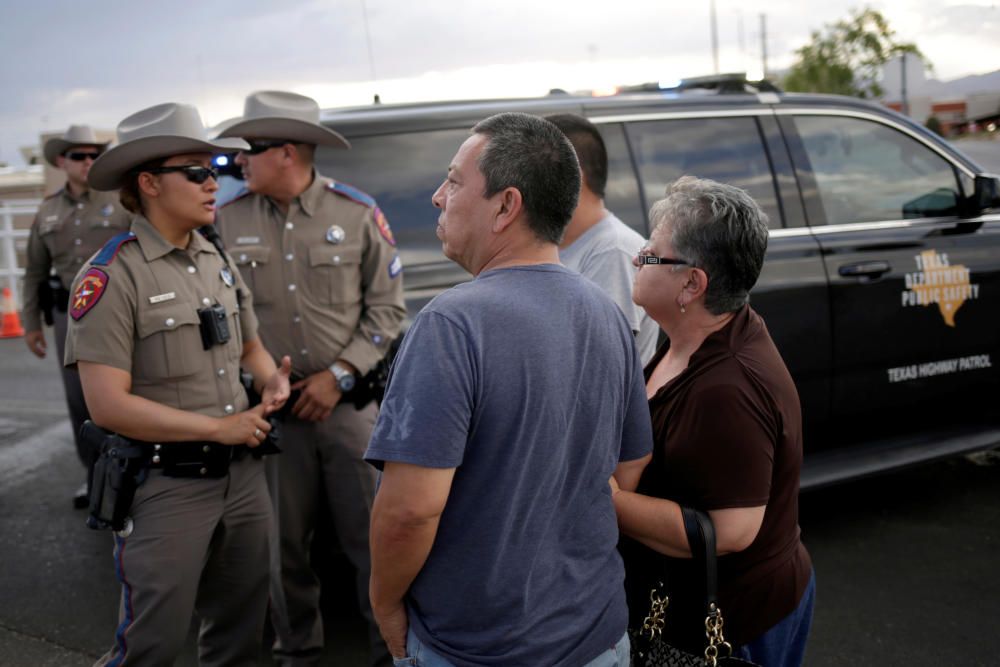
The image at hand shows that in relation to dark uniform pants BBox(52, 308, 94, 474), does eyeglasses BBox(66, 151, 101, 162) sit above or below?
above

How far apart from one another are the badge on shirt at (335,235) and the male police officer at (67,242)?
206cm

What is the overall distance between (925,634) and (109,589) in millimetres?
3328

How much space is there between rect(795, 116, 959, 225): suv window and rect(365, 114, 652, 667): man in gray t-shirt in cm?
300

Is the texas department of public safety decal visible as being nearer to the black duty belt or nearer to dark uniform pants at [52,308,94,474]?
the black duty belt

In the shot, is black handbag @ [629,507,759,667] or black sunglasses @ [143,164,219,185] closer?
black handbag @ [629,507,759,667]

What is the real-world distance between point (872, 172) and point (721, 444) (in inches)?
124

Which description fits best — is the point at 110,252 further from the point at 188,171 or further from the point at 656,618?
the point at 656,618

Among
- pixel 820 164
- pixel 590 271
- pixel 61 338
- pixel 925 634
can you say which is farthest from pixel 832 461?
pixel 61 338

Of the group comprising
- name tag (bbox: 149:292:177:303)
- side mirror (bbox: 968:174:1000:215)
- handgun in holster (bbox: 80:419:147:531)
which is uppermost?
name tag (bbox: 149:292:177:303)

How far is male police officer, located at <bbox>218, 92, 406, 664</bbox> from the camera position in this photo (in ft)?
11.1

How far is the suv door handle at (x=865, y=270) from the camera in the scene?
13.9ft

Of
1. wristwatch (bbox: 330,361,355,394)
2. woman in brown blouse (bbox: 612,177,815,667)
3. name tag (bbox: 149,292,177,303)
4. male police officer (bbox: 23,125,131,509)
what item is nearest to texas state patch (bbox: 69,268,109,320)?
name tag (bbox: 149,292,177,303)

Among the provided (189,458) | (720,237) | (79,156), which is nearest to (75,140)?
(79,156)

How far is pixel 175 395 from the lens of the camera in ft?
8.72
